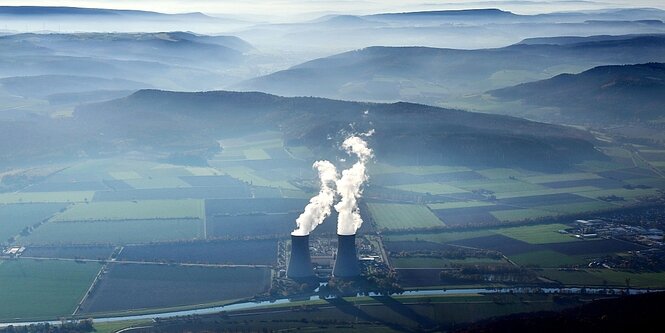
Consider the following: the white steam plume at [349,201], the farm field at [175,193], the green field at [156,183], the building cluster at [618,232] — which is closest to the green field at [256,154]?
the white steam plume at [349,201]

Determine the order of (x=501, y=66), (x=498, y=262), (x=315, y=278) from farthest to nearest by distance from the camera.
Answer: (x=501, y=66)
(x=498, y=262)
(x=315, y=278)

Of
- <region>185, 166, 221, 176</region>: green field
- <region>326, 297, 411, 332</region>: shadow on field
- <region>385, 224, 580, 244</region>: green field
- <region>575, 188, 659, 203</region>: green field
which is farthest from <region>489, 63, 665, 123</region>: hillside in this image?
<region>326, 297, 411, 332</region>: shadow on field

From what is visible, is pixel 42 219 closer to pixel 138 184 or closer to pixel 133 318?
pixel 138 184

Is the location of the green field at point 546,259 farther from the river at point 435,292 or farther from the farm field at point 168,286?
the farm field at point 168,286

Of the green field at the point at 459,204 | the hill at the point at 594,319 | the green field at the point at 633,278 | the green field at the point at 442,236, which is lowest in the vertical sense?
the green field at the point at 459,204

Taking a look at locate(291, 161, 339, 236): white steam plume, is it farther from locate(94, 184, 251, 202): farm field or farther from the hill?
the hill

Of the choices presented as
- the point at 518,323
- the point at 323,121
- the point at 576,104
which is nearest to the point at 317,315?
the point at 518,323
